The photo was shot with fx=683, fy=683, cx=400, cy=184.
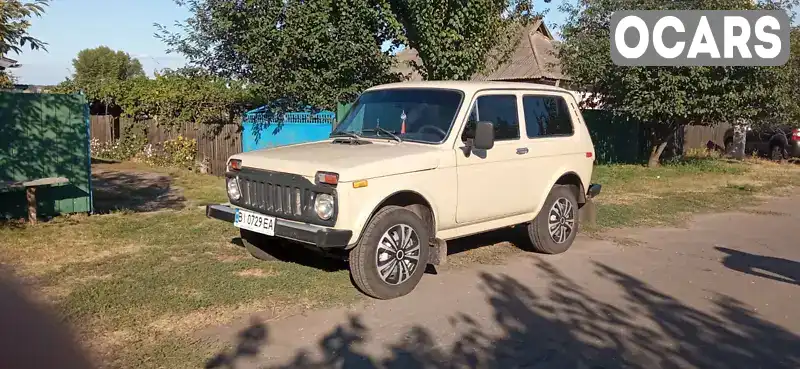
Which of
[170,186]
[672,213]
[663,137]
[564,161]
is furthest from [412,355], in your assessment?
[663,137]

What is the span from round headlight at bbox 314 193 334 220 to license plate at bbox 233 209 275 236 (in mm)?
525

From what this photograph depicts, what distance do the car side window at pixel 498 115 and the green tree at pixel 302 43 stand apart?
5321mm

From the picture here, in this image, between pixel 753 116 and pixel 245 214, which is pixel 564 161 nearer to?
pixel 245 214

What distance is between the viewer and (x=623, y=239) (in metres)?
8.96

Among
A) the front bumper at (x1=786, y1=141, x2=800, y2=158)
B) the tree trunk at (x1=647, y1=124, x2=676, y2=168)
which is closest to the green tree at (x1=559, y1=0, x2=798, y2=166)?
the tree trunk at (x1=647, y1=124, x2=676, y2=168)

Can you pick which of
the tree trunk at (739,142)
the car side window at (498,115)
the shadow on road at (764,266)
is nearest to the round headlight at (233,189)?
the car side window at (498,115)

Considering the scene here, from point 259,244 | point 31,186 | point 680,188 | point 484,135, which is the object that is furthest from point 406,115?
point 680,188

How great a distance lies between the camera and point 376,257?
5875 mm

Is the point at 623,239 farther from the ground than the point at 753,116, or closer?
closer

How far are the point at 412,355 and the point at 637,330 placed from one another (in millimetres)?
1868

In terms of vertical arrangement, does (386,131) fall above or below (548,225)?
above

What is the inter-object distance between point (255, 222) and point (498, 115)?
275 cm

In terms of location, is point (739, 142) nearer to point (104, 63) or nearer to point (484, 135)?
point (484, 135)

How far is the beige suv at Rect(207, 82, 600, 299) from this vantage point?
572 cm
